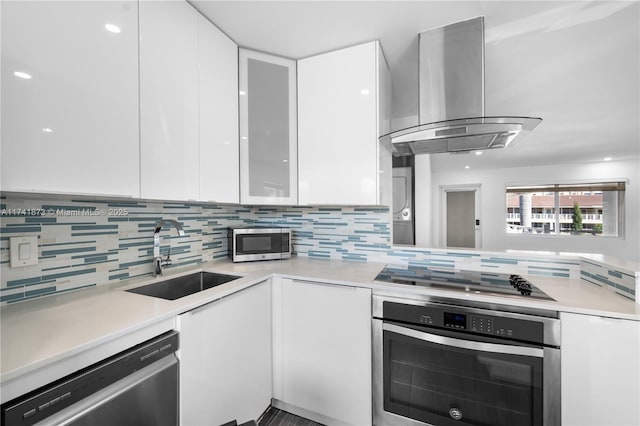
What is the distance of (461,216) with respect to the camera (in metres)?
5.57

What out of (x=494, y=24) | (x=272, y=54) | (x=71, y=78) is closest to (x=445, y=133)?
(x=494, y=24)

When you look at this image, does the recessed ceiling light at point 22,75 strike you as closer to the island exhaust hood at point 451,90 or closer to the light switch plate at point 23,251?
the light switch plate at point 23,251

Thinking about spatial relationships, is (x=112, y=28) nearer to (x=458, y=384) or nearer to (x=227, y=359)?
(x=227, y=359)

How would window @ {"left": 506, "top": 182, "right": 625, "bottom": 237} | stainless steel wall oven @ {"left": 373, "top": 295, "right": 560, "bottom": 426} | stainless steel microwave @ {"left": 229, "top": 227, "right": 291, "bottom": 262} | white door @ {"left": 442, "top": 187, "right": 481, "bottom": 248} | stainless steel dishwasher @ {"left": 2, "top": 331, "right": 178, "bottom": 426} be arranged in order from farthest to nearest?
white door @ {"left": 442, "top": 187, "right": 481, "bottom": 248}
window @ {"left": 506, "top": 182, "right": 625, "bottom": 237}
stainless steel microwave @ {"left": 229, "top": 227, "right": 291, "bottom": 262}
stainless steel wall oven @ {"left": 373, "top": 295, "right": 560, "bottom": 426}
stainless steel dishwasher @ {"left": 2, "top": 331, "right": 178, "bottom": 426}

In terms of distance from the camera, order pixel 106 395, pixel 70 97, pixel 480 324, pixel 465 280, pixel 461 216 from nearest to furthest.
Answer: pixel 106 395 < pixel 70 97 < pixel 480 324 < pixel 465 280 < pixel 461 216

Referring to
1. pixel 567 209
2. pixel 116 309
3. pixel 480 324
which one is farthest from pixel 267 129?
pixel 567 209

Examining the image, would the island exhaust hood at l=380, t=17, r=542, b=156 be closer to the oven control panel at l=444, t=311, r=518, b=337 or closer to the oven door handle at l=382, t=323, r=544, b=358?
the oven control panel at l=444, t=311, r=518, b=337

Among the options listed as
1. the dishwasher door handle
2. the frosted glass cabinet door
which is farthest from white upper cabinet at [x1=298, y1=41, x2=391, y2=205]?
the dishwasher door handle

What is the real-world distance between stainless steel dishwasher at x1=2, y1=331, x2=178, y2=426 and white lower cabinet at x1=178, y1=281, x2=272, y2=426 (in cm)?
7

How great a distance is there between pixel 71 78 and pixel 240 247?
1.29 meters

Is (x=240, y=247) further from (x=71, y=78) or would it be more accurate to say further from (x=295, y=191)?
(x=71, y=78)

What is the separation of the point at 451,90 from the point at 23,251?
A: 228 cm

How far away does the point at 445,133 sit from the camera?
152 centimetres

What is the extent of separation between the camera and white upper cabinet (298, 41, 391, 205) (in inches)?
68.1
